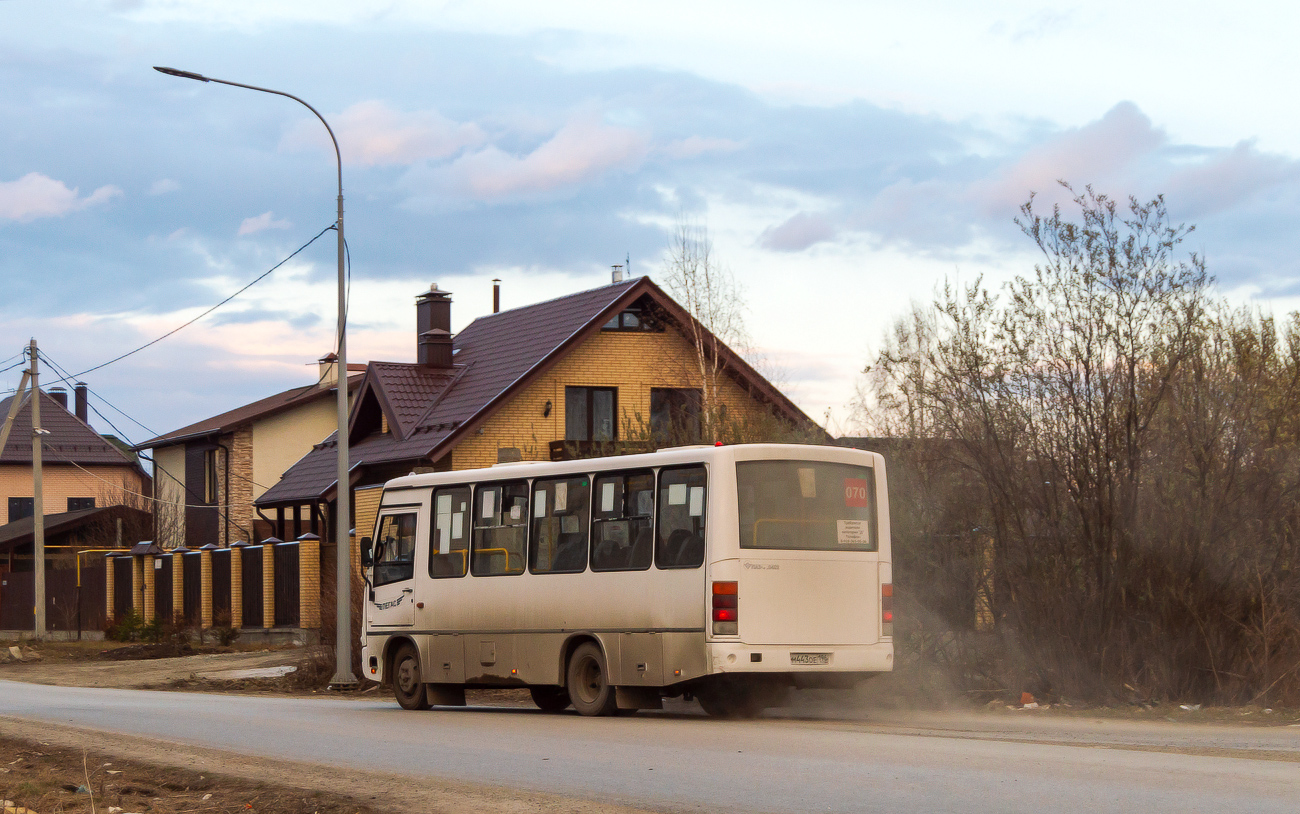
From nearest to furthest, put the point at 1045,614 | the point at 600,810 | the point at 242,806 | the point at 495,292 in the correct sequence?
the point at 600,810
the point at 242,806
the point at 1045,614
the point at 495,292

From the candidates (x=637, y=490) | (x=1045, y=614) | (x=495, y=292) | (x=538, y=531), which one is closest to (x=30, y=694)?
(x=538, y=531)

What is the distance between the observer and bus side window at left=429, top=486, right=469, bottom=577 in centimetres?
1739

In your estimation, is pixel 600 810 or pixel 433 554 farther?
pixel 433 554

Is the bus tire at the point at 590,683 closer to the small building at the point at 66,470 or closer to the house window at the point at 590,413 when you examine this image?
the house window at the point at 590,413

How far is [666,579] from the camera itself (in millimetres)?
14781

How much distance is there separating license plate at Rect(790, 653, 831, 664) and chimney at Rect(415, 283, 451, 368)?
2525 centimetres

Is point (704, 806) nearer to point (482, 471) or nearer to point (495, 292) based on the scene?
point (482, 471)

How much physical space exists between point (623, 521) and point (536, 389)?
20.7m

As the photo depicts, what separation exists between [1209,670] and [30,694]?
16.3m

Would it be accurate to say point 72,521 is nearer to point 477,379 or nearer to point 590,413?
point 477,379

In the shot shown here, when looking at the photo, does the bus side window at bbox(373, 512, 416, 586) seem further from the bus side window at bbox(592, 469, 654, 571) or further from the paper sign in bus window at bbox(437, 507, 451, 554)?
the bus side window at bbox(592, 469, 654, 571)

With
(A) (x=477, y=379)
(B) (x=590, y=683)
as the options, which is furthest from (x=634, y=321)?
(B) (x=590, y=683)

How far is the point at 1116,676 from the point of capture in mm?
15305

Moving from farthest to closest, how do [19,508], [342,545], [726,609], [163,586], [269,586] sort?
[19,508]
[163,586]
[269,586]
[342,545]
[726,609]
